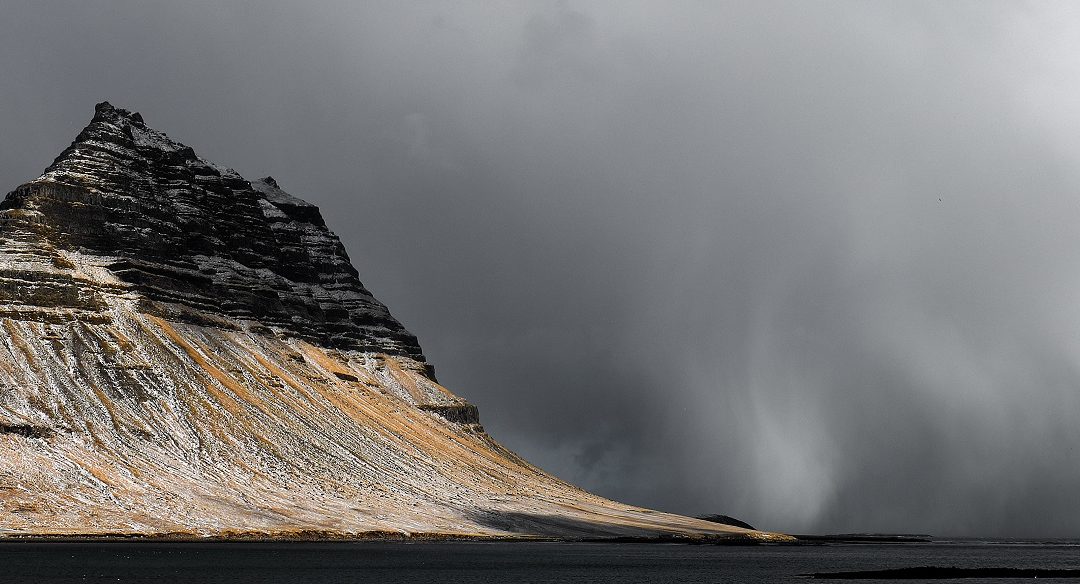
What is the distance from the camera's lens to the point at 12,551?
166 metres

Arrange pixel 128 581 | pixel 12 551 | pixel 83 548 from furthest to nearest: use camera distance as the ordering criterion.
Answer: pixel 83 548
pixel 12 551
pixel 128 581

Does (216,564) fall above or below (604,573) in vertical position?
below

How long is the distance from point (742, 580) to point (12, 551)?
101m

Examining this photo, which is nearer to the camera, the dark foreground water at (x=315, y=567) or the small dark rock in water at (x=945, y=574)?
the dark foreground water at (x=315, y=567)

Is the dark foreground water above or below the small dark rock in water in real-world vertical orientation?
below

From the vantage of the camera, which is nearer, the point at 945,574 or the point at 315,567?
the point at 315,567

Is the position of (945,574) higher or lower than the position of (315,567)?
higher

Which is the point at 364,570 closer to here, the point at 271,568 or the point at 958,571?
the point at 271,568

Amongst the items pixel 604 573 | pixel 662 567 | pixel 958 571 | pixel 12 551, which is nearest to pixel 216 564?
pixel 12 551

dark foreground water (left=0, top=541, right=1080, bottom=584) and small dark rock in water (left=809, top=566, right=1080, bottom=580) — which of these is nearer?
dark foreground water (left=0, top=541, right=1080, bottom=584)

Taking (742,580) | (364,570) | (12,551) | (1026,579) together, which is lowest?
(12,551)

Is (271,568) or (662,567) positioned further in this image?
(662,567)

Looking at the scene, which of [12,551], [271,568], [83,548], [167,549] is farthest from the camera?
[167,549]

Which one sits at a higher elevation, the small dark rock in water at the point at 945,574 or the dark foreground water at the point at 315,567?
the small dark rock in water at the point at 945,574
